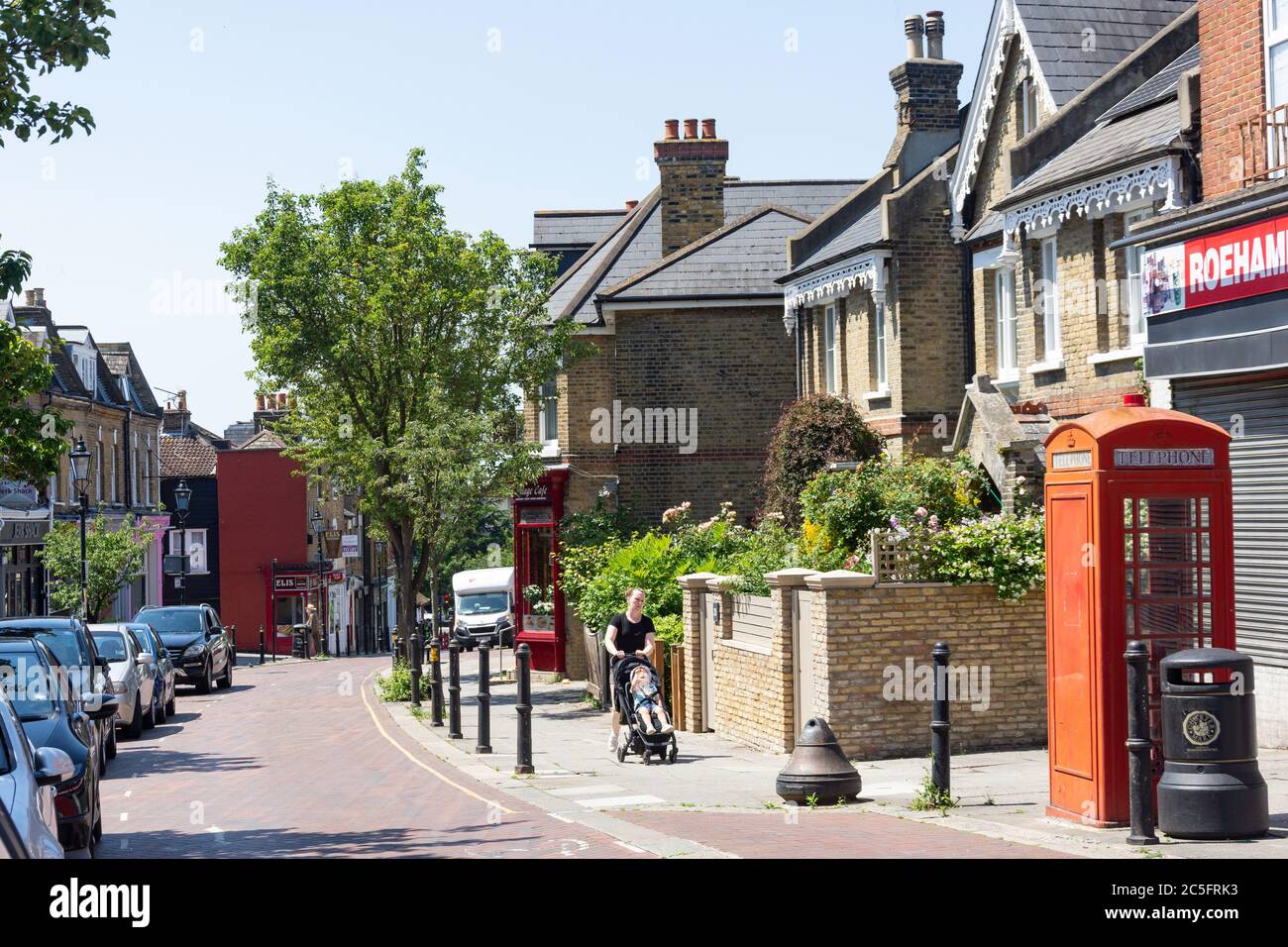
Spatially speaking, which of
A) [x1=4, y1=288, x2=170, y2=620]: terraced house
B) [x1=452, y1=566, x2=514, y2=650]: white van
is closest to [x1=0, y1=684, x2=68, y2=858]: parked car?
[x1=4, y1=288, x2=170, y2=620]: terraced house

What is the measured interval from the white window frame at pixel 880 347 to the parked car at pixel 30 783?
18.1m

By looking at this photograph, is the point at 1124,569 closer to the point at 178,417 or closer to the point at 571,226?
the point at 571,226

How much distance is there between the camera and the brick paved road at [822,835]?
978 cm

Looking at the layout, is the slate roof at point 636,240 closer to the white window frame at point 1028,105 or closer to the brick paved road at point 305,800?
the white window frame at point 1028,105

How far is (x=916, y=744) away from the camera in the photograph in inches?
615

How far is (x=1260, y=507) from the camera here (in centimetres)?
1450

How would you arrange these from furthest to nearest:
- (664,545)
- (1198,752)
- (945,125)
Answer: (945,125) < (664,545) < (1198,752)

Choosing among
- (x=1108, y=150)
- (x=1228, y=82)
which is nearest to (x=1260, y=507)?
(x=1228, y=82)

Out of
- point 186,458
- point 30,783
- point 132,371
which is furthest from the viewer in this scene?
point 186,458

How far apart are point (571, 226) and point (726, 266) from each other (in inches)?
353

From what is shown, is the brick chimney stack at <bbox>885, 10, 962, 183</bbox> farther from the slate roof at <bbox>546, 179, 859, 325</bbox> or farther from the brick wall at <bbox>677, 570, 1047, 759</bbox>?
the brick wall at <bbox>677, 570, 1047, 759</bbox>
